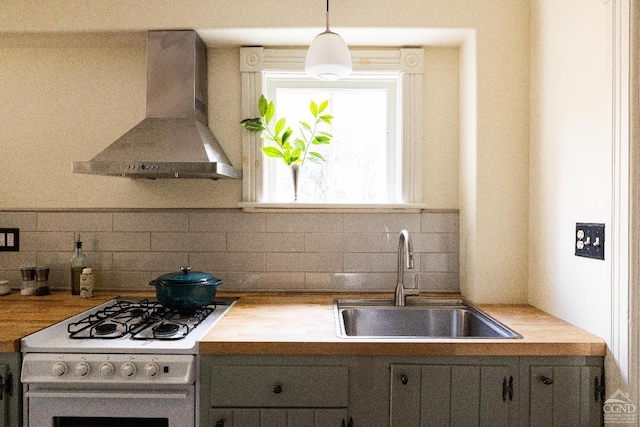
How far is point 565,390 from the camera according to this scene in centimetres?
159

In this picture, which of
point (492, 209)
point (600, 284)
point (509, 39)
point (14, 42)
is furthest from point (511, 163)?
point (14, 42)

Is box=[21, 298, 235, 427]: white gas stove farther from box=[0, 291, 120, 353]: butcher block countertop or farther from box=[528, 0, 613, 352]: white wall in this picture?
box=[528, 0, 613, 352]: white wall

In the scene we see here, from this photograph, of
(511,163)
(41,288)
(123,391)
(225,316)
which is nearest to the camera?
(123,391)

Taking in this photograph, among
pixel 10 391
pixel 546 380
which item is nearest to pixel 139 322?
pixel 10 391

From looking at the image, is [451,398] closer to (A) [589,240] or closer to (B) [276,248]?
(A) [589,240]

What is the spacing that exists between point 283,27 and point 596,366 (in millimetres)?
Result: 1993

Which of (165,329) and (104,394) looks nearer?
(104,394)

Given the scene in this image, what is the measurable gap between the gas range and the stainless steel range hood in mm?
627

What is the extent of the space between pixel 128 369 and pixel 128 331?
22 cm

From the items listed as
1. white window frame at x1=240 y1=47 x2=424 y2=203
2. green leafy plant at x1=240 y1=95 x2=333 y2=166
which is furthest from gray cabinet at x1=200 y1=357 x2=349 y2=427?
green leafy plant at x1=240 y1=95 x2=333 y2=166

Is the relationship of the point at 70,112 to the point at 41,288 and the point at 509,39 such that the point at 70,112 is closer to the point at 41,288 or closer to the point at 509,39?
the point at 41,288

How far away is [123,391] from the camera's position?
1568 millimetres

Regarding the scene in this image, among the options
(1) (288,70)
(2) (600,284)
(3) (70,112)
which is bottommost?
(2) (600,284)

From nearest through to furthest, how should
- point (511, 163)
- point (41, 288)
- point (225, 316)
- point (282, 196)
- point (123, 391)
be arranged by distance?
point (123, 391) → point (225, 316) → point (511, 163) → point (41, 288) → point (282, 196)
